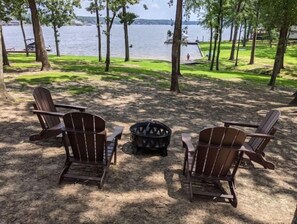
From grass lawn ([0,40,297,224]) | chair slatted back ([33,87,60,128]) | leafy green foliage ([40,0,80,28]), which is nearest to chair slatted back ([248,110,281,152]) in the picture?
grass lawn ([0,40,297,224])

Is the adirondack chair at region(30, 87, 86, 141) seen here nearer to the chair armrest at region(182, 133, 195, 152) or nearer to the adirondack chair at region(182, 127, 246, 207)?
the chair armrest at region(182, 133, 195, 152)

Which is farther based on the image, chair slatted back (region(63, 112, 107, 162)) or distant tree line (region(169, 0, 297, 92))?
distant tree line (region(169, 0, 297, 92))

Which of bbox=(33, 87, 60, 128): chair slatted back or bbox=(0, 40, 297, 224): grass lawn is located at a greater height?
bbox=(33, 87, 60, 128): chair slatted back

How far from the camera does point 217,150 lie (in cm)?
464

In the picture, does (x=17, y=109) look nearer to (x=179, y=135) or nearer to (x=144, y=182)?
(x=179, y=135)

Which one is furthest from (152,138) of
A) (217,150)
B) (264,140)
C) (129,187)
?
(264,140)

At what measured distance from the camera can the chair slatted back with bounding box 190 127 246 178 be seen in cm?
450

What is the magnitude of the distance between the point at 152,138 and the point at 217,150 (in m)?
1.77

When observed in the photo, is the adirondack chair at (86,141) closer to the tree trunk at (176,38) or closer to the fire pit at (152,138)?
the fire pit at (152,138)

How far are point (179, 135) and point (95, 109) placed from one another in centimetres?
332

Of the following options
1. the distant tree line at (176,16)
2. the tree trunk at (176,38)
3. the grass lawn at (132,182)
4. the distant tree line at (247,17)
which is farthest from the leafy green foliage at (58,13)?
the grass lawn at (132,182)

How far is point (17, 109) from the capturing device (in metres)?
8.91

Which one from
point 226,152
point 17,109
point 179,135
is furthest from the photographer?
point 17,109

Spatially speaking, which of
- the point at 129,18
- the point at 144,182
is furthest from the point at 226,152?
the point at 129,18
